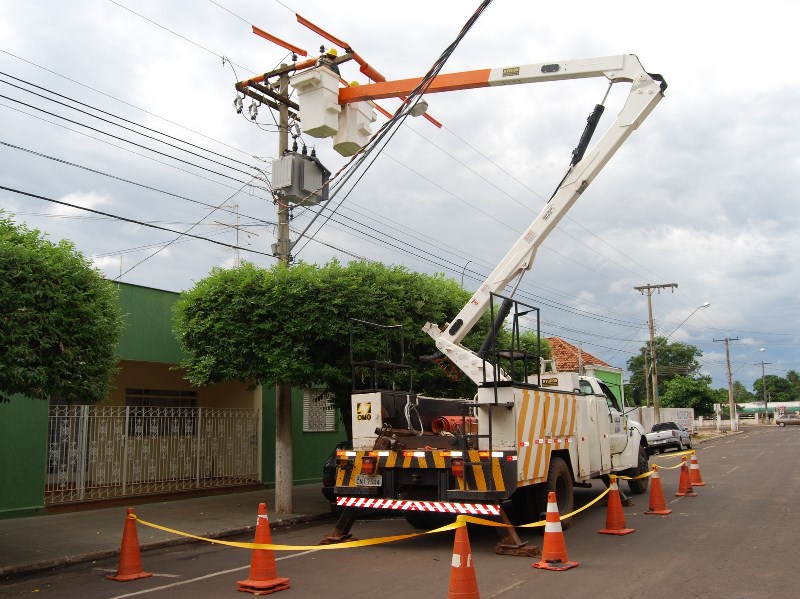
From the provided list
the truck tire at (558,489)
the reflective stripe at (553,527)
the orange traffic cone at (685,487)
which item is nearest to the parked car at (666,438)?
the orange traffic cone at (685,487)

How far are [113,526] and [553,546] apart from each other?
772 cm

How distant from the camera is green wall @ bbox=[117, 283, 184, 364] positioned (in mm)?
15766

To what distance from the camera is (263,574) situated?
7.56m

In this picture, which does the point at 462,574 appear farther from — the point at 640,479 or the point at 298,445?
the point at 298,445

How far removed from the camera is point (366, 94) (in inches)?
460

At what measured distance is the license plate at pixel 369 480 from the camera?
983 cm

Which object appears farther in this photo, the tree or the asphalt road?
the tree

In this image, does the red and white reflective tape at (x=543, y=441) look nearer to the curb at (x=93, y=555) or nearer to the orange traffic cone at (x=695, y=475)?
the curb at (x=93, y=555)

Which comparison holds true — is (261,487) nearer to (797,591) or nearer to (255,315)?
(255,315)

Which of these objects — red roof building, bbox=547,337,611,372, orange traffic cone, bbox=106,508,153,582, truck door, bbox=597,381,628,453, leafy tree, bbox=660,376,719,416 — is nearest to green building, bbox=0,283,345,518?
orange traffic cone, bbox=106,508,153,582

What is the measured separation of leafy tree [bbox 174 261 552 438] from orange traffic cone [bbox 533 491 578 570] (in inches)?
199

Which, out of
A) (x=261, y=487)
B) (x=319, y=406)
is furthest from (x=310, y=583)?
(x=319, y=406)

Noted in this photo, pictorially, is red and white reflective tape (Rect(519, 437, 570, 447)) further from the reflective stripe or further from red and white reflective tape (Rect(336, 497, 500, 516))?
the reflective stripe

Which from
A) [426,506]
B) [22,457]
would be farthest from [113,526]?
[426,506]
